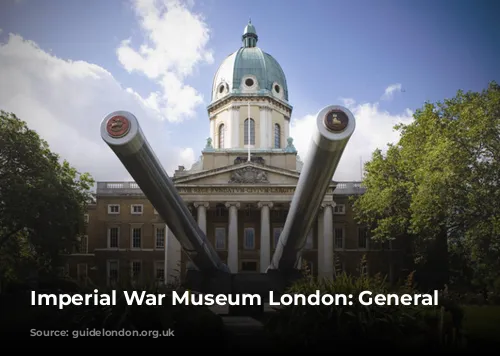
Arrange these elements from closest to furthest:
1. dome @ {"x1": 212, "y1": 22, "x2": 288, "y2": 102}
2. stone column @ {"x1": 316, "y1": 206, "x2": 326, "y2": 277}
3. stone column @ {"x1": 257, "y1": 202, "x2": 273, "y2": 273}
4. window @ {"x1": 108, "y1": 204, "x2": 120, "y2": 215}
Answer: stone column @ {"x1": 257, "y1": 202, "x2": 273, "y2": 273} → stone column @ {"x1": 316, "y1": 206, "x2": 326, "y2": 277} → window @ {"x1": 108, "y1": 204, "x2": 120, "y2": 215} → dome @ {"x1": 212, "y1": 22, "x2": 288, "y2": 102}

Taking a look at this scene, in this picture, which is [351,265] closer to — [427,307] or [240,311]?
[240,311]

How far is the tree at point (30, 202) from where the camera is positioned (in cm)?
2386

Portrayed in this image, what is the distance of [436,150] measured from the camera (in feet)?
78.9

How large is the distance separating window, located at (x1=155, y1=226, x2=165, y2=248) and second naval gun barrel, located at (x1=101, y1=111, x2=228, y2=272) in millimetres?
37651

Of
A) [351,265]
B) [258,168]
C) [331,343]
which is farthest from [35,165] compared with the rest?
[351,265]

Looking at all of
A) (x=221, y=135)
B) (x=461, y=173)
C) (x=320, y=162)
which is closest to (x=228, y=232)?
(x=221, y=135)

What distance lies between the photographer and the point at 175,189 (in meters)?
8.60

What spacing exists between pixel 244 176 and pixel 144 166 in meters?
33.2

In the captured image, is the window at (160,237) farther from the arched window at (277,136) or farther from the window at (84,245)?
the arched window at (277,136)

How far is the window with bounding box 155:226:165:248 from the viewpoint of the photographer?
4706 cm

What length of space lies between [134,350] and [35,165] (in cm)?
2012

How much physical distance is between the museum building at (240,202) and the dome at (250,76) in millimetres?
92

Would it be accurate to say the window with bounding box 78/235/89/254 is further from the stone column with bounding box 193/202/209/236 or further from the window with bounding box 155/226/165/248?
the stone column with bounding box 193/202/209/236

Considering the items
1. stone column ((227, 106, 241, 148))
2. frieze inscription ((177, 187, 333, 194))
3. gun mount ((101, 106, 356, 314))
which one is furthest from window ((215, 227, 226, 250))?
gun mount ((101, 106, 356, 314))
